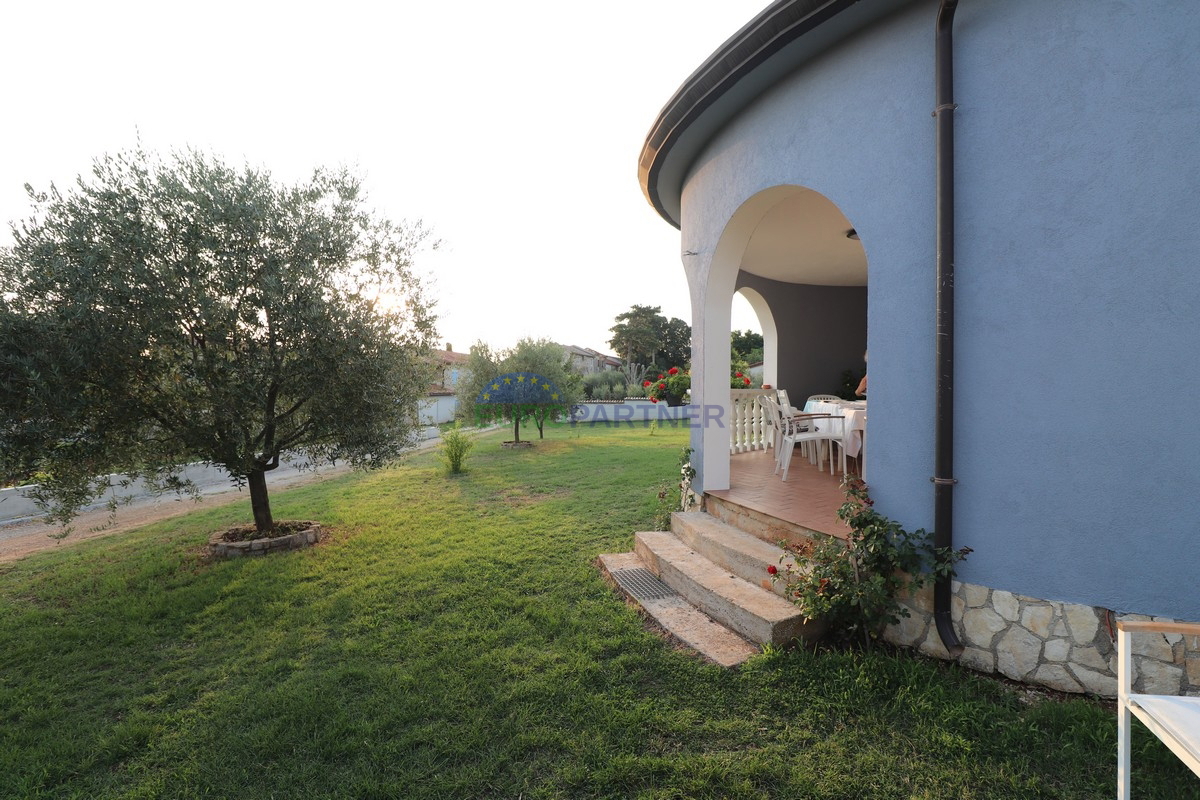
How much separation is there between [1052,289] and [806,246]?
499 centimetres

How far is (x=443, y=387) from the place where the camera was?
25.5 ft

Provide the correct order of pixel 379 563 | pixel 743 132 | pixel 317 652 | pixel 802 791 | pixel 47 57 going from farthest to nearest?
pixel 379 563, pixel 47 57, pixel 743 132, pixel 317 652, pixel 802 791

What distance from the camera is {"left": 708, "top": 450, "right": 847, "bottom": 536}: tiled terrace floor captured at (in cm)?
373

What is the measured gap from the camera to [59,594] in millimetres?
4488

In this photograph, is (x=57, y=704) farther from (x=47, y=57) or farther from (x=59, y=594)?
(x=47, y=57)

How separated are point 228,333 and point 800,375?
358 inches

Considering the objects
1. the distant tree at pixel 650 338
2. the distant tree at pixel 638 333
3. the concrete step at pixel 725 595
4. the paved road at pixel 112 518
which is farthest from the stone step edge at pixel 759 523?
the distant tree at pixel 638 333

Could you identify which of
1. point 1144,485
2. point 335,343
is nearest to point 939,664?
point 1144,485

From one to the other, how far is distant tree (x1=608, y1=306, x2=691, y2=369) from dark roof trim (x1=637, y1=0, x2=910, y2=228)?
1441 inches

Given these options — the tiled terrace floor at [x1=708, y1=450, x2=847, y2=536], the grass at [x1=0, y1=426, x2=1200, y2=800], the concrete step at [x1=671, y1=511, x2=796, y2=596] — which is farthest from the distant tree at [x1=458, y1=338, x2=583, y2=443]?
the concrete step at [x1=671, y1=511, x2=796, y2=596]

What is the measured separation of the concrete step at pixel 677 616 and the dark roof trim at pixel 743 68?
13.0 feet

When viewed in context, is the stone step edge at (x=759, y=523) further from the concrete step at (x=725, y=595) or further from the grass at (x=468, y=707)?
the grass at (x=468, y=707)

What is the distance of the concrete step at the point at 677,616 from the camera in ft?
9.77

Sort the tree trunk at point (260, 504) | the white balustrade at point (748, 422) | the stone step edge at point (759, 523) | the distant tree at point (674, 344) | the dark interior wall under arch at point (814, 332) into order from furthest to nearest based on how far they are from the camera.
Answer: the distant tree at point (674, 344)
the dark interior wall under arch at point (814, 332)
the white balustrade at point (748, 422)
the tree trunk at point (260, 504)
the stone step edge at point (759, 523)
